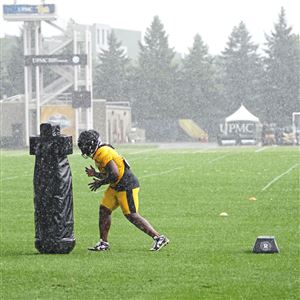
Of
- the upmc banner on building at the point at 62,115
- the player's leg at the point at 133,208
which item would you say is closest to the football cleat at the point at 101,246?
the player's leg at the point at 133,208

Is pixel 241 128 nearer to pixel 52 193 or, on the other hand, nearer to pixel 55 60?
pixel 55 60

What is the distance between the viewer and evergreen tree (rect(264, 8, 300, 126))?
4405 inches

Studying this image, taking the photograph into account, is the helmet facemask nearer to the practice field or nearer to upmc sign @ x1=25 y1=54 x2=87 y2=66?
the practice field

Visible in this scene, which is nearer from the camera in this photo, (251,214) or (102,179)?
(102,179)

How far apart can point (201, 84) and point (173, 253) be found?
102m

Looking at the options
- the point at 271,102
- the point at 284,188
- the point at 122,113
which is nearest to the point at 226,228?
the point at 284,188

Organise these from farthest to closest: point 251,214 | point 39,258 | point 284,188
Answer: point 284,188
point 251,214
point 39,258

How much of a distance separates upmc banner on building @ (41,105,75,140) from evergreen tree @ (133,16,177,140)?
25929mm

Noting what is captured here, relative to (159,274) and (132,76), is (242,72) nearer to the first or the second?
(132,76)

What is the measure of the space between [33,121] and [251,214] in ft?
230

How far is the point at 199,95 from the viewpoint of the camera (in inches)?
4535

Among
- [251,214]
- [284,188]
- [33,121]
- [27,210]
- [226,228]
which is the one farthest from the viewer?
[33,121]

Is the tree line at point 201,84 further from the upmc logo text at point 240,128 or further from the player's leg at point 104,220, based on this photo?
the player's leg at point 104,220

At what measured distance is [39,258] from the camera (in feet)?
41.3
